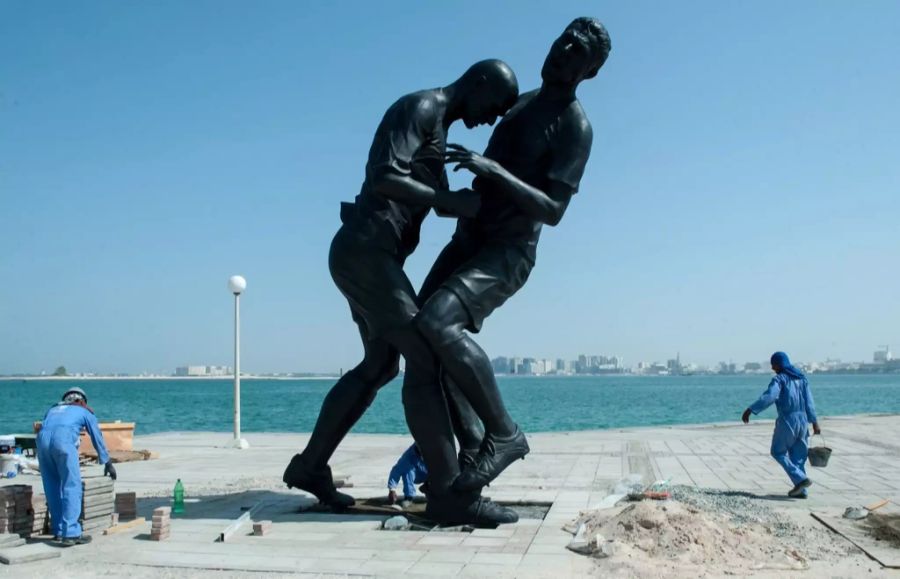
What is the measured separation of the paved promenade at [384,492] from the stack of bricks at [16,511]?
0.64 meters

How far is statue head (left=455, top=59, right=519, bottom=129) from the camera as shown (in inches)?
248

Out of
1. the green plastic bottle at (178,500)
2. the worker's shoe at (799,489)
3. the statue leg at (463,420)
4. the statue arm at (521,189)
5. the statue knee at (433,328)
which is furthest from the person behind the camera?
the worker's shoe at (799,489)

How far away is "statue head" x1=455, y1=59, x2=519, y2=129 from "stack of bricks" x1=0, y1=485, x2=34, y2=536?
4.24 metres

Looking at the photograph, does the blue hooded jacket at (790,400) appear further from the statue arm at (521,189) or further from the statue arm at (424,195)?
the statue arm at (424,195)

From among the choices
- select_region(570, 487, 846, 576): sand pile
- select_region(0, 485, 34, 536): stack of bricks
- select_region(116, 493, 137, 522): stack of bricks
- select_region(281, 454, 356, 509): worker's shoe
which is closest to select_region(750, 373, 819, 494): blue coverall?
select_region(570, 487, 846, 576): sand pile

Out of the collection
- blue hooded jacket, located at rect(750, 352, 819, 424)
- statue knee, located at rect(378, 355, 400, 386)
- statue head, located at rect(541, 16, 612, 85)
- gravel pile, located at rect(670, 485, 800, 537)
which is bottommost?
gravel pile, located at rect(670, 485, 800, 537)

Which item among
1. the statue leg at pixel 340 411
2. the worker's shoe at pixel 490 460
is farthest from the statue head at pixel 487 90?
the worker's shoe at pixel 490 460

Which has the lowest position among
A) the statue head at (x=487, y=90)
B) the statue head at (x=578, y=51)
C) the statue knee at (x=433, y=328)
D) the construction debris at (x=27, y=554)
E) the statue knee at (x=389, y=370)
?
the construction debris at (x=27, y=554)

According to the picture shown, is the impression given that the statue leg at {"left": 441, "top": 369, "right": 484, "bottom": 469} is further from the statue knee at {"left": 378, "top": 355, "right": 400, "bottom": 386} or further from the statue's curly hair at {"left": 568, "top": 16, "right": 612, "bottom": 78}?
the statue's curly hair at {"left": 568, "top": 16, "right": 612, "bottom": 78}

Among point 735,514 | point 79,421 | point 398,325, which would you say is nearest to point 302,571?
point 398,325

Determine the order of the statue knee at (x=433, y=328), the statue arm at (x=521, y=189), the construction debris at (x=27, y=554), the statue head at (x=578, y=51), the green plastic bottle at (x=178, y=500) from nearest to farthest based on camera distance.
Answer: the construction debris at (x=27, y=554), the statue knee at (x=433, y=328), the statue arm at (x=521, y=189), the statue head at (x=578, y=51), the green plastic bottle at (x=178, y=500)

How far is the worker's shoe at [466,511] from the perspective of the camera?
599 centimetres

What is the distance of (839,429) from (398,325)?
54.7ft

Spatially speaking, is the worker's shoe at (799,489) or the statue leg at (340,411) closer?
the statue leg at (340,411)
